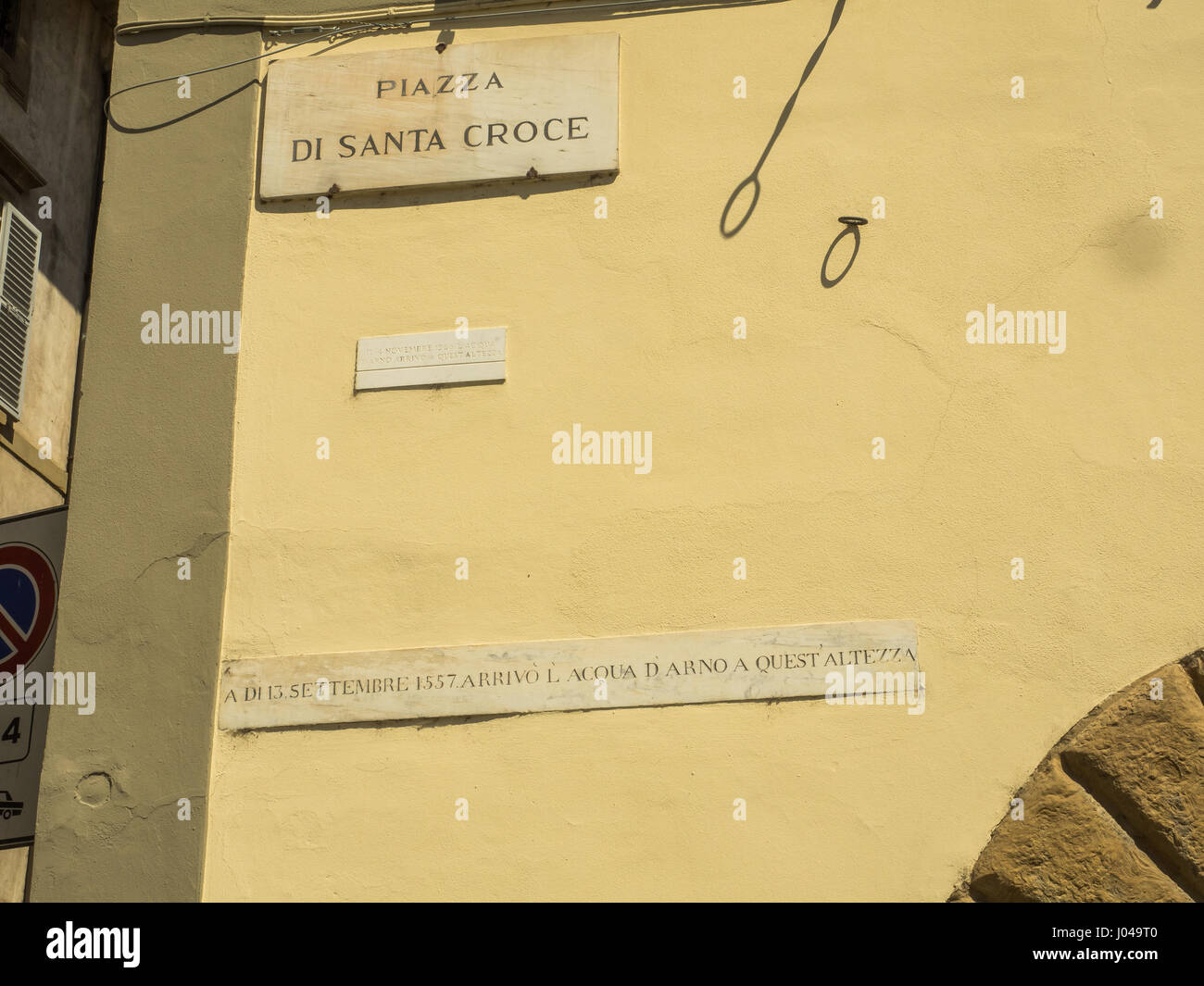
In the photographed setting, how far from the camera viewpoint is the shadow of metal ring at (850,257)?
5.81m

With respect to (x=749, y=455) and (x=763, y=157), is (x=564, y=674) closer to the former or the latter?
(x=749, y=455)

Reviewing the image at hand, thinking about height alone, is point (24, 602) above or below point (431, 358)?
below

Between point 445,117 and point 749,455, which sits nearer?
point 749,455

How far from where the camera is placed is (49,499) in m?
11.6

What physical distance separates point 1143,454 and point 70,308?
386 inches

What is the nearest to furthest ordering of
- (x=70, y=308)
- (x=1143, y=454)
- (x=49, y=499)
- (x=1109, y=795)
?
(x=1109, y=795) → (x=1143, y=454) → (x=49, y=499) → (x=70, y=308)

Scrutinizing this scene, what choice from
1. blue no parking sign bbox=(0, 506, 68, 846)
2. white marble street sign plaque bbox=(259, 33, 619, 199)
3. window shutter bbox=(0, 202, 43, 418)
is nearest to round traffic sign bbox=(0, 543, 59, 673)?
blue no parking sign bbox=(0, 506, 68, 846)

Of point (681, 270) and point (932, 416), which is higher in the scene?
point (681, 270)

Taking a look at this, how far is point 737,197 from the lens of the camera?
5.98m

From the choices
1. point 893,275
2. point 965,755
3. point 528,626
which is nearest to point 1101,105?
point 893,275

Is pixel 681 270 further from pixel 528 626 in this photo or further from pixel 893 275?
pixel 528 626

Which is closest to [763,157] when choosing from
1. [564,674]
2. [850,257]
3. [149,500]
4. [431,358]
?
[850,257]

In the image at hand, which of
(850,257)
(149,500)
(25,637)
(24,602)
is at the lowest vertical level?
(25,637)

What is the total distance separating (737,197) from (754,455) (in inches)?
43.7
